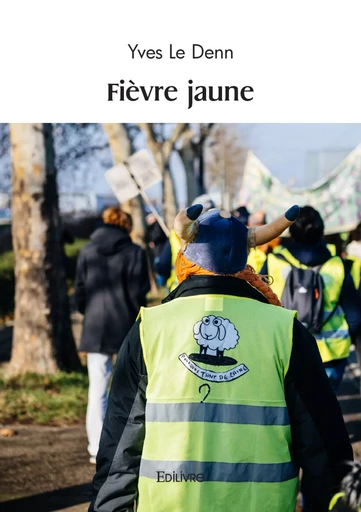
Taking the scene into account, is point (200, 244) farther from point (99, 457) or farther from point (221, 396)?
point (99, 457)

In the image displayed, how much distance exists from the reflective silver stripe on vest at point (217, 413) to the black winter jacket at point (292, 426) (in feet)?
0.31

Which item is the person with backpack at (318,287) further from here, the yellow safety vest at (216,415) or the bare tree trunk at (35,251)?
the bare tree trunk at (35,251)

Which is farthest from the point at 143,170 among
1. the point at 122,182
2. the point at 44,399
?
the point at 44,399

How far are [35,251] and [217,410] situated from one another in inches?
281

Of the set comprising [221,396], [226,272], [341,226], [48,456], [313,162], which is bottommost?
[48,456]

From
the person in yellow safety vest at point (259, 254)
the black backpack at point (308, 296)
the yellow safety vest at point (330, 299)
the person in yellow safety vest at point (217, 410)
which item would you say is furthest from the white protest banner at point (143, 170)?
the person in yellow safety vest at point (217, 410)

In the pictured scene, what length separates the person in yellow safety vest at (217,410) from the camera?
2588mm

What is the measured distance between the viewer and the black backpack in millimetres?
A: 5883
